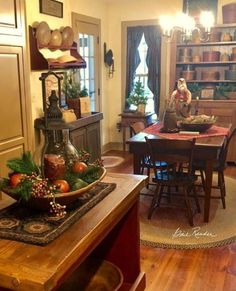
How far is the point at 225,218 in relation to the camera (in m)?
3.42

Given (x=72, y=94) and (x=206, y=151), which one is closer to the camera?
(x=206, y=151)

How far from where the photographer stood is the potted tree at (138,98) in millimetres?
5844

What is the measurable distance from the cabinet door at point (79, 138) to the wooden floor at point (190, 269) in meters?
1.71

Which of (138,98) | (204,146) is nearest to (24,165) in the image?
(204,146)

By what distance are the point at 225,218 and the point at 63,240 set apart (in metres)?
2.59

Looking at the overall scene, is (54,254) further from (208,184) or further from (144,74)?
(144,74)

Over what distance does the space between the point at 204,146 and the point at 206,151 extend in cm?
6

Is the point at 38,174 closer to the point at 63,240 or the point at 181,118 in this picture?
the point at 63,240

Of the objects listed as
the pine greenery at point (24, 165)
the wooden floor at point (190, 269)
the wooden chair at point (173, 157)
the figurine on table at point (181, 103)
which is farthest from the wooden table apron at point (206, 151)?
the pine greenery at point (24, 165)

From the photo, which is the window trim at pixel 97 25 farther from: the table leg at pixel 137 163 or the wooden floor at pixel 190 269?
the wooden floor at pixel 190 269

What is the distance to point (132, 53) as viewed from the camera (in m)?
6.02

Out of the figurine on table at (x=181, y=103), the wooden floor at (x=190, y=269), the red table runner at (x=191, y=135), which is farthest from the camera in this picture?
the figurine on table at (x=181, y=103)

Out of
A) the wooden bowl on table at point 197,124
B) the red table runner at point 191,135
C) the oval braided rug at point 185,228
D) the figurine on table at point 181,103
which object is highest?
the figurine on table at point 181,103

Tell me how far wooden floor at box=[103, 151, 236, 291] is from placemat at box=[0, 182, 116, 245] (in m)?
1.20
